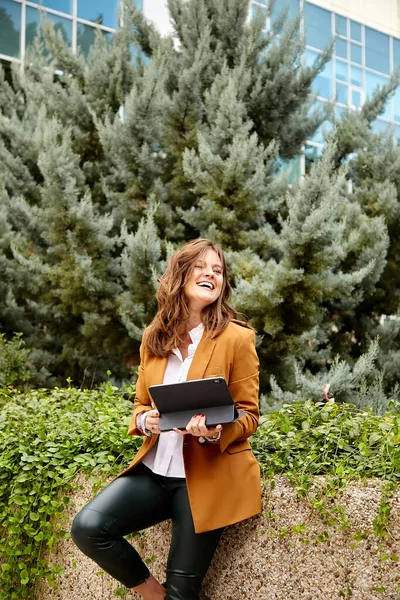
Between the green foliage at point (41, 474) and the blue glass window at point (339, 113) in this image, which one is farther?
the blue glass window at point (339, 113)

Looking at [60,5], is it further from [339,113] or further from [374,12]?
[374,12]

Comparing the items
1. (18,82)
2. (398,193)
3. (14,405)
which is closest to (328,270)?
(398,193)

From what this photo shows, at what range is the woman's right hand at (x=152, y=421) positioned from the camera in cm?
274

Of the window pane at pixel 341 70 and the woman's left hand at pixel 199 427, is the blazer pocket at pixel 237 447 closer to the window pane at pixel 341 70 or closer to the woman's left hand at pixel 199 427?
the woman's left hand at pixel 199 427

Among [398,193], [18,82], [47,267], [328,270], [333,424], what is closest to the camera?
[333,424]

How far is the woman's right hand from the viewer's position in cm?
274

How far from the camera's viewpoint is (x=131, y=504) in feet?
8.91

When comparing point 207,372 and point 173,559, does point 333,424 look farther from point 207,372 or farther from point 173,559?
point 173,559

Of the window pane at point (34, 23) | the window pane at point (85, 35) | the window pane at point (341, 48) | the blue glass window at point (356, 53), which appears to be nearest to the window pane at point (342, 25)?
the window pane at point (341, 48)

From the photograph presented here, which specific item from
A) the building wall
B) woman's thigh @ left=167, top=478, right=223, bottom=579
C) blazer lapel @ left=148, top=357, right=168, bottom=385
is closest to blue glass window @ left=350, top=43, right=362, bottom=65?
the building wall

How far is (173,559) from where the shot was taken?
2.65 meters

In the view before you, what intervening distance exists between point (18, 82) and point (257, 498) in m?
8.29

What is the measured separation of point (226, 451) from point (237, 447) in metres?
0.05

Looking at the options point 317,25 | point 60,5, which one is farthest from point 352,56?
point 60,5
